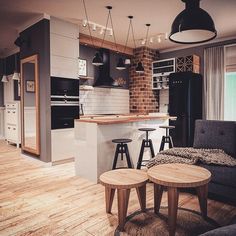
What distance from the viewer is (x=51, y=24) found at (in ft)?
14.4

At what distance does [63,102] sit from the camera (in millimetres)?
4633

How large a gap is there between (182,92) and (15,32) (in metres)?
4.45

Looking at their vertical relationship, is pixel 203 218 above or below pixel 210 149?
below

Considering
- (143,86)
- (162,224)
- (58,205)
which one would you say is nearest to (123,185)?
A: (162,224)

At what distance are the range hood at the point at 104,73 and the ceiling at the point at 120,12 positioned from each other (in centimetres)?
86

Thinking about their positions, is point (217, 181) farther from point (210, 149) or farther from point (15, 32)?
point (15, 32)

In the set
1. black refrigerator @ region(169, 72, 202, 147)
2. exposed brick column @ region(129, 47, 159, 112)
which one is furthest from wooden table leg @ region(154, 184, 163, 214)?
exposed brick column @ region(129, 47, 159, 112)

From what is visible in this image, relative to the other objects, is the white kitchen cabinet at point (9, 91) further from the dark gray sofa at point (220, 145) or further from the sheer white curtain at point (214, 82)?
the dark gray sofa at point (220, 145)

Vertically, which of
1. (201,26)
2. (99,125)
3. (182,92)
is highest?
(201,26)

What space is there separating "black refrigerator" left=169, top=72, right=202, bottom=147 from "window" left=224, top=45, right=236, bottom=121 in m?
0.69

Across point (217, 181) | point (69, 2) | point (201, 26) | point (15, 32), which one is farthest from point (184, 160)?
point (15, 32)

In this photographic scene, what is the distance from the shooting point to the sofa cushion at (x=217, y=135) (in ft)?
10.5

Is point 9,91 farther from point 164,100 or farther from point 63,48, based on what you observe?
point 164,100

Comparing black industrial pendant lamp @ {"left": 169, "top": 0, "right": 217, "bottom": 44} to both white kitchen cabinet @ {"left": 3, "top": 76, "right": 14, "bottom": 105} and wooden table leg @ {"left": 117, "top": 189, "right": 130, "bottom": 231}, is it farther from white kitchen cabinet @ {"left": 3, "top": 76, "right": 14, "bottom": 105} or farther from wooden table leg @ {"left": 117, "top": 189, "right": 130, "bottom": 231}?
white kitchen cabinet @ {"left": 3, "top": 76, "right": 14, "bottom": 105}
